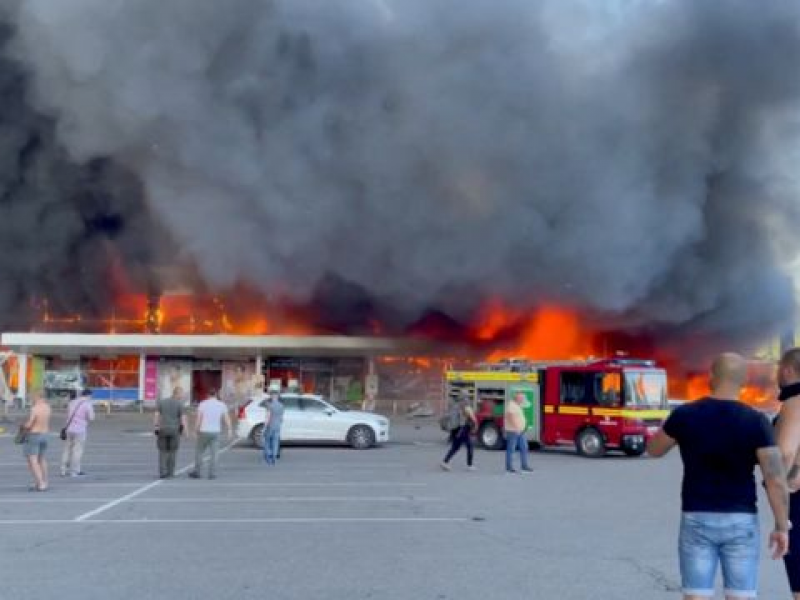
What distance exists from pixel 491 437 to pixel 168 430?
28.5 feet

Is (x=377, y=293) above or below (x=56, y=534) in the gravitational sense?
above

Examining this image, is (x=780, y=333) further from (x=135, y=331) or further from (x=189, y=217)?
(x=135, y=331)

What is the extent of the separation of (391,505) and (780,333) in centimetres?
2844

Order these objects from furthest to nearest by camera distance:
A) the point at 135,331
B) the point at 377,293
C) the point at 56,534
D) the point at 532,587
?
the point at 135,331 → the point at 377,293 → the point at 56,534 → the point at 532,587

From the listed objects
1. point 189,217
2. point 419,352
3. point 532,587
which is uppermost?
point 189,217

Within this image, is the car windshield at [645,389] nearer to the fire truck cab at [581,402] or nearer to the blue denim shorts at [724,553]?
the fire truck cab at [581,402]

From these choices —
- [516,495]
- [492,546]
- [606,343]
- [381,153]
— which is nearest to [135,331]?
[381,153]

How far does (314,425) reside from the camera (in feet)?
67.6

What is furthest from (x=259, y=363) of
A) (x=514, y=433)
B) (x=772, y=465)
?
(x=772, y=465)

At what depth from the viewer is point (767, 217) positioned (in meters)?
32.9

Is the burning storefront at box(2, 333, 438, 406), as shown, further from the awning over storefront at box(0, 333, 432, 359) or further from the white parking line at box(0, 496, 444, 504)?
the white parking line at box(0, 496, 444, 504)

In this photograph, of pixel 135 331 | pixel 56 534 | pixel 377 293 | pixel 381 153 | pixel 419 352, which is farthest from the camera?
pixel 135 331

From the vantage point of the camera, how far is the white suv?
67.3 ft

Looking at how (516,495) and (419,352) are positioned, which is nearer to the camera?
(516,495)
